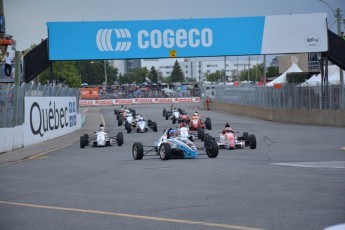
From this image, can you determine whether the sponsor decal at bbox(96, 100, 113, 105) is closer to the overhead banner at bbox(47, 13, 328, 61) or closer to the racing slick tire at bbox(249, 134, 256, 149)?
the overhead banner at bbox(47, 13, 328, 61)

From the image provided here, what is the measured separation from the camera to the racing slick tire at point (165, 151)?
17797 mm

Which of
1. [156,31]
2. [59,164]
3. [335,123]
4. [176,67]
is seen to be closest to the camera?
[59,164]

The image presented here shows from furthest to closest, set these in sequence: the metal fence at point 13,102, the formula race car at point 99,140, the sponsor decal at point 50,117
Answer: the sponsor decal at point 50,117 < the formula race car at point 99,140 < the metal fence at point 13,102

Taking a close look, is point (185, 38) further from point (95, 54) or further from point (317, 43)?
point (317, 43)

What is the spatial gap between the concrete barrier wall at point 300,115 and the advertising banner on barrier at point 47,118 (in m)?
13.1

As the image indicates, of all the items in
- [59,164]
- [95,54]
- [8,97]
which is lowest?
[59,164]

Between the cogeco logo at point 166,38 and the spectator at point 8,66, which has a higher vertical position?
the cogeco logo at point 166,38

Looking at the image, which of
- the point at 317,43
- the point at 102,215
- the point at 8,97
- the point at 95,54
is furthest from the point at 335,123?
the point at 102,215

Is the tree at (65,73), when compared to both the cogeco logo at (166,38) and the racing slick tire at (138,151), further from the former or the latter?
the racing slick tire at (138,151)

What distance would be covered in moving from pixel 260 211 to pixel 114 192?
3359mm

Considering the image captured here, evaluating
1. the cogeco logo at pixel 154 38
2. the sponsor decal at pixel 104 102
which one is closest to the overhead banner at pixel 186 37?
the cogeco logo at pixel 154 38

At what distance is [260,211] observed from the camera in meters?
8.97

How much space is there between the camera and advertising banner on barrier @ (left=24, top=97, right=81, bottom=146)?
26562 millimetres

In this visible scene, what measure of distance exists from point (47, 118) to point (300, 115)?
1590cm
